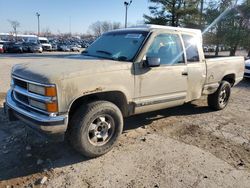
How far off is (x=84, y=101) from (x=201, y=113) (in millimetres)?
3543

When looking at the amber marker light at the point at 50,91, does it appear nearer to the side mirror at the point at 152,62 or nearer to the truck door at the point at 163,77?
the truck door at the point at 163,77

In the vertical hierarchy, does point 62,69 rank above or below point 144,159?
above

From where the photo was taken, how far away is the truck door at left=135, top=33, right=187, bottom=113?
435cm

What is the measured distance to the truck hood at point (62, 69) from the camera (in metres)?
3.38

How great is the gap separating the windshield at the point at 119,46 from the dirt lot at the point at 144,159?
1466 millimetres

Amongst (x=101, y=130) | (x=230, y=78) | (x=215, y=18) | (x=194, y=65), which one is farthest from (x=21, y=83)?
(x=215, y=18)

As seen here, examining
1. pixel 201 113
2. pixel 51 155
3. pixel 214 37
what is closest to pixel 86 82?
pixel 51 155

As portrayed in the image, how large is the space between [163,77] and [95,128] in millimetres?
1525

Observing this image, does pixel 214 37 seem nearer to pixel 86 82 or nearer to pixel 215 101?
pixel 215 101

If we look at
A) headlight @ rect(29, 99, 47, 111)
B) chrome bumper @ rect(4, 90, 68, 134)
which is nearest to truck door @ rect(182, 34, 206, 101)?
chrome bumper @ rect(4, 90, 68, 134)

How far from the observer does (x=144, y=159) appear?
12.9 feet

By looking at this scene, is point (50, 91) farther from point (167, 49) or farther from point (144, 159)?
point (167, 49)

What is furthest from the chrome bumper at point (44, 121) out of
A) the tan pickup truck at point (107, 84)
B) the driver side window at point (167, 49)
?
the driver side window at point (167, 49)

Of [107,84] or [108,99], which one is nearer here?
[107,84]
